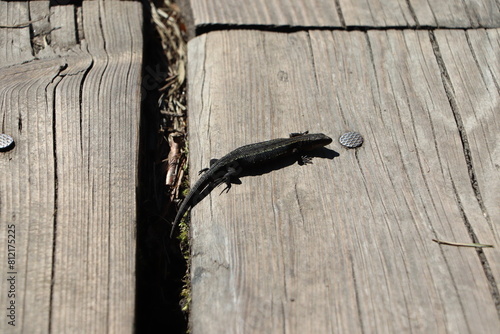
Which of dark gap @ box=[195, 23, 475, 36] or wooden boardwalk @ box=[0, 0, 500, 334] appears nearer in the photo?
wooden boardwalk @ box=[0, 0, 500, 334]

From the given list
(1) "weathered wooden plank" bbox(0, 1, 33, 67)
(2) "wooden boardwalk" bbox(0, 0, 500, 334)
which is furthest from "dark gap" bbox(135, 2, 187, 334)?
(1) "weathered wooden plank" bbox(0, 1, 33, 67)

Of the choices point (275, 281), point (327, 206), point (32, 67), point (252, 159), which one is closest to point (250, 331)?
point (275, 281)

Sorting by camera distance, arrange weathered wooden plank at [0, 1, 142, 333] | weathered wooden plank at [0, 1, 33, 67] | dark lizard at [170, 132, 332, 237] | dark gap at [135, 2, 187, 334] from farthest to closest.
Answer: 1. weathered wooden plank at [0, 1, 33, 67]
2. dark lizard at [170, 132, 332, 237]
3. dark gap at [135, 2, 187, 334]
4. weathered wooden plank at [0, 1, 142, 333]

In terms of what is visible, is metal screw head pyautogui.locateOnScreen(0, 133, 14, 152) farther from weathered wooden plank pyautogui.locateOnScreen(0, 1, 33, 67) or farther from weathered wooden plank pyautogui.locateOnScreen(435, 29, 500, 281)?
weathered wooden plank pyautogui.locateOnScreen(435, 29, 500, 281)

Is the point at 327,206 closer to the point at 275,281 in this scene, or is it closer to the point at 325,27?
the point at 275,281

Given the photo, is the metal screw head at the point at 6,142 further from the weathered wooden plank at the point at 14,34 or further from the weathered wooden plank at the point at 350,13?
the weathered wooden plank at the point at 350,13

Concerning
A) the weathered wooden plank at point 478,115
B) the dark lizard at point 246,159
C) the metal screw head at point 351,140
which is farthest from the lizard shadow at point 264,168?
the weathered wooden plank at point 478,115

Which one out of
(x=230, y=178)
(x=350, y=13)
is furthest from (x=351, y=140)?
(x=350, y=13)
